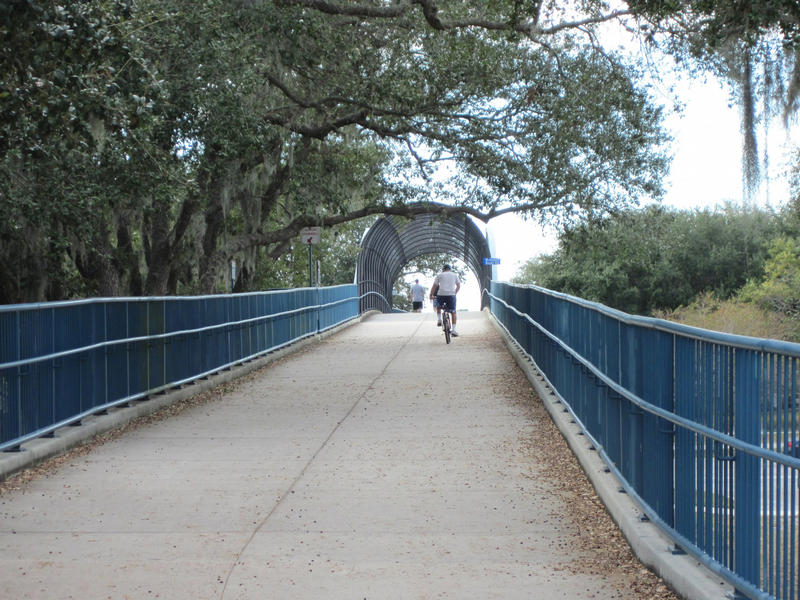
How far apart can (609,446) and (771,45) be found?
12.3 feet

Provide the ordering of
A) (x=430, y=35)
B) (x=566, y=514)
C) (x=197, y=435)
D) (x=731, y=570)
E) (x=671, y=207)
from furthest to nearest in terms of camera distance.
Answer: (x=671, y=207)
(x=430, y=35)
(x=197, y=435)
(x=566, y=514)
(x=731, y=570)

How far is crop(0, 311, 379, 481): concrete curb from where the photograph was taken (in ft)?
26.5

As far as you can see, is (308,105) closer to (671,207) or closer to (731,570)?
(731,570)

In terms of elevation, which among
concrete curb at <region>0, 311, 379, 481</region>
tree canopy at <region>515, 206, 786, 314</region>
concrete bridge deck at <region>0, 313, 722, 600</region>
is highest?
tree canopy at <region>515, 206, 786, 314</region>

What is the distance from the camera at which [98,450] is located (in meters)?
9.18

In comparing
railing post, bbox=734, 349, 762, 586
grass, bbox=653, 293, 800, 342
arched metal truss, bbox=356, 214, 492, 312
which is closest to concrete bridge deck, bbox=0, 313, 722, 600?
railing post, bbox=734, 349, 762, 586

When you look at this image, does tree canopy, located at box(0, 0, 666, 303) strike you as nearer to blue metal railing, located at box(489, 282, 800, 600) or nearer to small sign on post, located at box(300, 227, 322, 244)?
small sign on post, located at box(300, 227, 322, 244)

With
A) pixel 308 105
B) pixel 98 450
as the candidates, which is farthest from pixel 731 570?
pixel 308 105

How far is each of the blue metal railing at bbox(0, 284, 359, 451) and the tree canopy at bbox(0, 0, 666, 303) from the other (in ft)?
5.10

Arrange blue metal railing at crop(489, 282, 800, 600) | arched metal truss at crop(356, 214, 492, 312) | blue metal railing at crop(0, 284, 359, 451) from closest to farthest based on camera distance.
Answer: blue metal railing at crop(489, 282, 800, 600)
blue metal railing at crop(0, 284, 359, 451)
arched metal truss at crop(356, 214, 492, 312)

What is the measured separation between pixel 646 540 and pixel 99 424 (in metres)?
6.18

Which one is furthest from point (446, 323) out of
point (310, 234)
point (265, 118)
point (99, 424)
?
point (99, 424)

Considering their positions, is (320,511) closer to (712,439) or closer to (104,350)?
(712,439)

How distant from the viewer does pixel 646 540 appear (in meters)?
5.36
